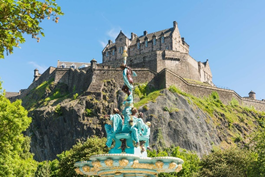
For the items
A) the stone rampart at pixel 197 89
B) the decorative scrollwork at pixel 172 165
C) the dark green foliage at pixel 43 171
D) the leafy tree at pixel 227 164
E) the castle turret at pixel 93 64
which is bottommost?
the dark green foliage at pixel 43 171

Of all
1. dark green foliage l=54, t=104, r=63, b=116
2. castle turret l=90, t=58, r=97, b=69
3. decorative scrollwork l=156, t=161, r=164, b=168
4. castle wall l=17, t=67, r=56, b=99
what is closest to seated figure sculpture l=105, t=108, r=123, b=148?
decorative scrollwork l=156, t=161, r=164, b=168

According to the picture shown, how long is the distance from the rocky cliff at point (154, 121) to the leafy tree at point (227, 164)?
Result: 9.23 meters

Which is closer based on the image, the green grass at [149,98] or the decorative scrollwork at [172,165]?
the decorative scrollwork at [172,165]

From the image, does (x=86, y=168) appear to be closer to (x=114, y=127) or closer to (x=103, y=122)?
(x=114, y=127)

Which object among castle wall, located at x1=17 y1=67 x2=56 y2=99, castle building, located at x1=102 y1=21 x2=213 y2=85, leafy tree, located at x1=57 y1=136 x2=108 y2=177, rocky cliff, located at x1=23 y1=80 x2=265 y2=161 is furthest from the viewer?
castle wall, located at x1=17 y1=67 x2=56 y2=99

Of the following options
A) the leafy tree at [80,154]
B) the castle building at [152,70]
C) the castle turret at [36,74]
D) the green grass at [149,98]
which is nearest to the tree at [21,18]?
the leafy tree at [80,154]

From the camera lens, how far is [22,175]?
22.3 meters

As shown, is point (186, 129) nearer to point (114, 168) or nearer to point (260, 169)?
point (260, 169)

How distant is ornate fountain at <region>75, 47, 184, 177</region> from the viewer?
10.1 meters

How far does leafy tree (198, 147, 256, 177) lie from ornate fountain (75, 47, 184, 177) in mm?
22711

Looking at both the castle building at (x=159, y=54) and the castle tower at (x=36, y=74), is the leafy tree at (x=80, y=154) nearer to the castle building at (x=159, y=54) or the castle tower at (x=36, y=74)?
the castle building at (x=159, y=54)

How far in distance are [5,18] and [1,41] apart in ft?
3.56

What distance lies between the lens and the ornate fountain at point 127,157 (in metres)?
10.1

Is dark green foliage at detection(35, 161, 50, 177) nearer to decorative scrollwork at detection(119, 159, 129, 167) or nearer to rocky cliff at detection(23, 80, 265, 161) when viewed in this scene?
rocky cliff at detection(23, 80, 265, 161)
